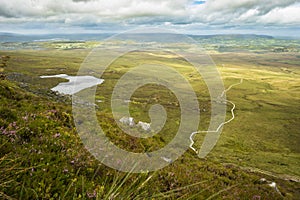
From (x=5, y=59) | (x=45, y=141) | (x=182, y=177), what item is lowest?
(x=182, y=177)

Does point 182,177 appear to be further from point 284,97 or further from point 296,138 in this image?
point 284,97

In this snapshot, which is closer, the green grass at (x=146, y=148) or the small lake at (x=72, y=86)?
the green grass at (x=146, y=148)

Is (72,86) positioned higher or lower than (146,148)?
lower

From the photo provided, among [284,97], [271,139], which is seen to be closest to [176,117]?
[271,139]

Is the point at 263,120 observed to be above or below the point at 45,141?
below

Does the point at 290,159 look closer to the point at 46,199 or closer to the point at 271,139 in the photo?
the point at 271,139

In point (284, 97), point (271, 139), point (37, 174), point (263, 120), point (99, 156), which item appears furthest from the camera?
point (284, 97)

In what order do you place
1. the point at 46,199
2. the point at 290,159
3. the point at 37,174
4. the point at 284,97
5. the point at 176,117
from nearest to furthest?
1. the point at 46,199
2. the point at 37,174
3. the point at 290,159
4. the point at 176,117
5. the point at 284,97

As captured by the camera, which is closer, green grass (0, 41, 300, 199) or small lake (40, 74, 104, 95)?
green grass (0, 41, 300, 199)

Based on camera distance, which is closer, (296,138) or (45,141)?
(45,141)

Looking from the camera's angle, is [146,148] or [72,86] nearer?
[146,148]
